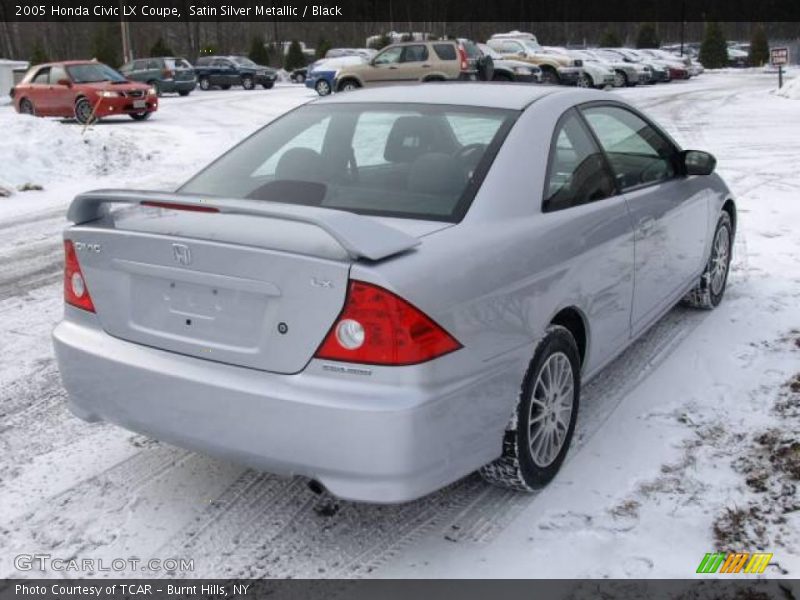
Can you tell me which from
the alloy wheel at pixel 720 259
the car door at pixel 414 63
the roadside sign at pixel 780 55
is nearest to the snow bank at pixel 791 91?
the roadside sign at pixel 780 55

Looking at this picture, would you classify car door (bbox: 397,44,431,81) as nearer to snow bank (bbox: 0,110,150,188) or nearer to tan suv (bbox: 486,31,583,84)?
tan suv (bbox: 486,31,583,84)

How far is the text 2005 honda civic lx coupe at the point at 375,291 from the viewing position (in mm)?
2756

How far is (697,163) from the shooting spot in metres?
4.91

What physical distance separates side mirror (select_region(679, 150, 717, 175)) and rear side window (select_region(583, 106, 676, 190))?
8 centimetres

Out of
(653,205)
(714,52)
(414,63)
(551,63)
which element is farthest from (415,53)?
(714,52)

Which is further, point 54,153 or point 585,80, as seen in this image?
point 585,80

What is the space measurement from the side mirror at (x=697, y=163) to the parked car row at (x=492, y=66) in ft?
48.1

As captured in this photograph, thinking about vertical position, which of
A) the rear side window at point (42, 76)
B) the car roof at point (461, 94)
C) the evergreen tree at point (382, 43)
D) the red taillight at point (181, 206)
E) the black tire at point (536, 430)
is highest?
the evergreen tree at point (382, 43)

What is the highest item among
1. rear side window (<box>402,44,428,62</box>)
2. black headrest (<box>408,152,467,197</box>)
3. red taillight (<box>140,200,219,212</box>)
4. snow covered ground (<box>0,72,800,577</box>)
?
rear side window (<box>402,44,428,62</box>)

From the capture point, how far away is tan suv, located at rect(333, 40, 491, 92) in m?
24.6

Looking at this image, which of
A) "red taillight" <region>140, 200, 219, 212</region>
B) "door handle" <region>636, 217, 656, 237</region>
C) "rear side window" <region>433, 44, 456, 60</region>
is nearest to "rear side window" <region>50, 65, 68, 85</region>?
"rear side window" <region>433, 44, 456, 60</region>

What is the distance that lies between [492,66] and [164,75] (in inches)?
676

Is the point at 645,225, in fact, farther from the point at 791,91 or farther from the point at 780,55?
the point at 780,55

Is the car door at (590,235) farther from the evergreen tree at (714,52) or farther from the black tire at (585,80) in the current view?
the evergreen tree at (714,52)
